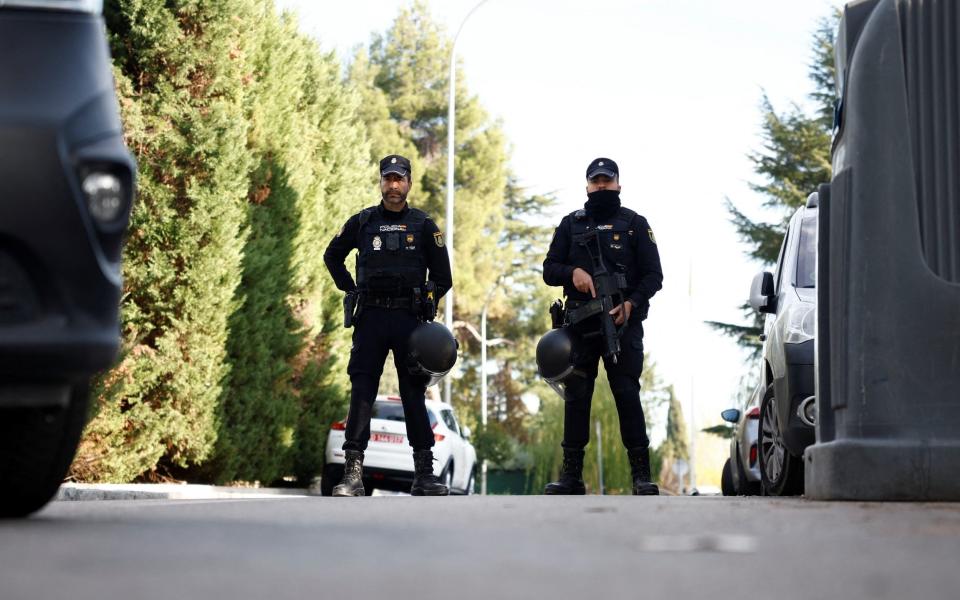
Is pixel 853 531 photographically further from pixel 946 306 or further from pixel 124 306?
pixel 124 306

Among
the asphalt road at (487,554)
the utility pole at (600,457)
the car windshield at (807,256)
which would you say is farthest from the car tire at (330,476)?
the asphalt road at (487,554)

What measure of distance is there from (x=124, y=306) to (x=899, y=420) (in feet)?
32.8

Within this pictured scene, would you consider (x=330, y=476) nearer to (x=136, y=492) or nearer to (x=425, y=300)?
(x=136, y=492)

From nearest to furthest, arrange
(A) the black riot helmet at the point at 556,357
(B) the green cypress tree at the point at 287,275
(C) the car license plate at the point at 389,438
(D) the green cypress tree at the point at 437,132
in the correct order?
(A) the black riot helmet at the point at 556,357
(B) the green cypress tree at the point at 287,275
(C) the car license plate at the point at 389,438
(D) the green cypress tree at the point at 437,132

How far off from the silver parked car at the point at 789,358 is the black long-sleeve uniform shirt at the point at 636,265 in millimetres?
818

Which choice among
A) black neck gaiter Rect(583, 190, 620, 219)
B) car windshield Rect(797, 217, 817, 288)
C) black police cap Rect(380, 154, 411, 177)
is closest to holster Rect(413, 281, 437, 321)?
black police cap Rect(380, 154, 411, 177)

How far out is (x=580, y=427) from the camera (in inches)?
411

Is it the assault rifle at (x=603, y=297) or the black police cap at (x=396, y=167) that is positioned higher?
the black police cap at (x=396, y=167)

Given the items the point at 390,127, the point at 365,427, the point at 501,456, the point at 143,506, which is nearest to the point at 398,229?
the point at 365,427

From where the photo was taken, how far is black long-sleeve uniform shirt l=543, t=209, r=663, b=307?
34.1 feet

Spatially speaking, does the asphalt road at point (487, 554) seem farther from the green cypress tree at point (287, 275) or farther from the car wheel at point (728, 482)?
the green cypress tree at point (287, 275)

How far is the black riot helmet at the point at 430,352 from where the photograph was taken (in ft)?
33.2

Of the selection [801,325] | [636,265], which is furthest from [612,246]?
[801,325]

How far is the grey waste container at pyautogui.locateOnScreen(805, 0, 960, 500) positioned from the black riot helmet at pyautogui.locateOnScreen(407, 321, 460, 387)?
142 inches
